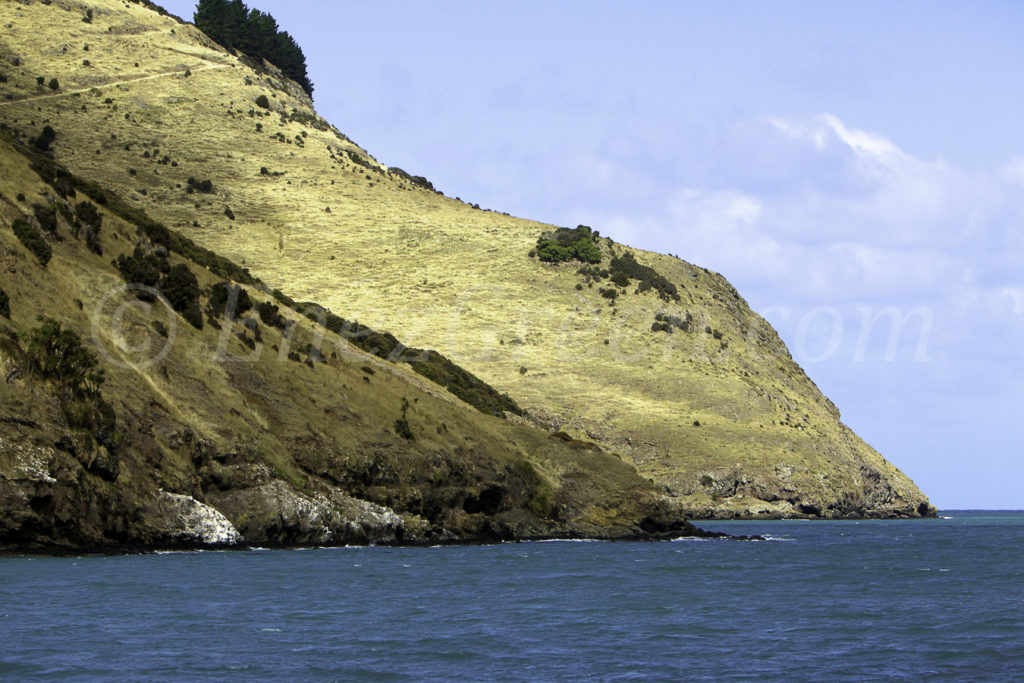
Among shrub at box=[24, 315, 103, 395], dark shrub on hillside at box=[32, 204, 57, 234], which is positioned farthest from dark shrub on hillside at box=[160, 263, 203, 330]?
shrub at box=[24, 315, 103, 395]

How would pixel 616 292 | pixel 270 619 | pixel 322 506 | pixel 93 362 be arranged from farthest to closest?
pixel 616 292 → pixel 322 506 → pixel 93 362 → pixel 270 619

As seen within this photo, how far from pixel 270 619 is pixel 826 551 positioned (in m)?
39.5

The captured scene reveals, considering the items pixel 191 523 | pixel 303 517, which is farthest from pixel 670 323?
pixel 191 523

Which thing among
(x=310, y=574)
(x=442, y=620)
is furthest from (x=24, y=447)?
(x=442, y=620)

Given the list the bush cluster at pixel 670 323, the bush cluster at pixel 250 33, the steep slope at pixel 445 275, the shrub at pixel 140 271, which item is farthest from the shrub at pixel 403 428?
the bush cluster at pixel 250 33

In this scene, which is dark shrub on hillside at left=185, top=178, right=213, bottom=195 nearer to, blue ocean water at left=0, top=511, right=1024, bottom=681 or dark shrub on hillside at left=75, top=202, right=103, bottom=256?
dark shrub on hillside at left=75, top=202, right=103, bottom=256

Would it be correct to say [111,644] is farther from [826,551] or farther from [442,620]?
[826,551]

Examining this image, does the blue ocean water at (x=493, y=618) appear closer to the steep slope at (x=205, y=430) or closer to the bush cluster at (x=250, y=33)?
the steep slope at (x=205, y=430)

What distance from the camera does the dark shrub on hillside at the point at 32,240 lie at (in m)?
53.0

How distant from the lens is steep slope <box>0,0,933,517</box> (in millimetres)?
109250

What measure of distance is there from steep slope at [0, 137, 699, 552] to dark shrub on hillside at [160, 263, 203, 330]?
0.37 ft

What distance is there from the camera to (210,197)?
132m

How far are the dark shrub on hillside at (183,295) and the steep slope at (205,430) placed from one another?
112 mm

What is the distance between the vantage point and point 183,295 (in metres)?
60.1
